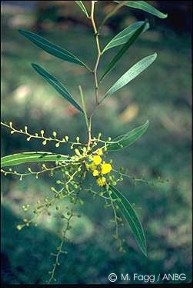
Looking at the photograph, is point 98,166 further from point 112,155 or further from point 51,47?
point 112,155

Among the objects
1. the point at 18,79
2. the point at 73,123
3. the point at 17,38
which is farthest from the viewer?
the point at 17,38

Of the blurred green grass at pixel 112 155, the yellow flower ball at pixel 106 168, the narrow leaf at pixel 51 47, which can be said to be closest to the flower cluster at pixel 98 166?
the yellow flower ball at pixel 106 168

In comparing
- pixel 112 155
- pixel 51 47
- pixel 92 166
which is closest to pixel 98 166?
pixel 92 166

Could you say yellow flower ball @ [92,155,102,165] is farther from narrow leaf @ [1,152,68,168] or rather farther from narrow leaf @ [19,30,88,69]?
narrow leaf @ [19,30,88,69]
